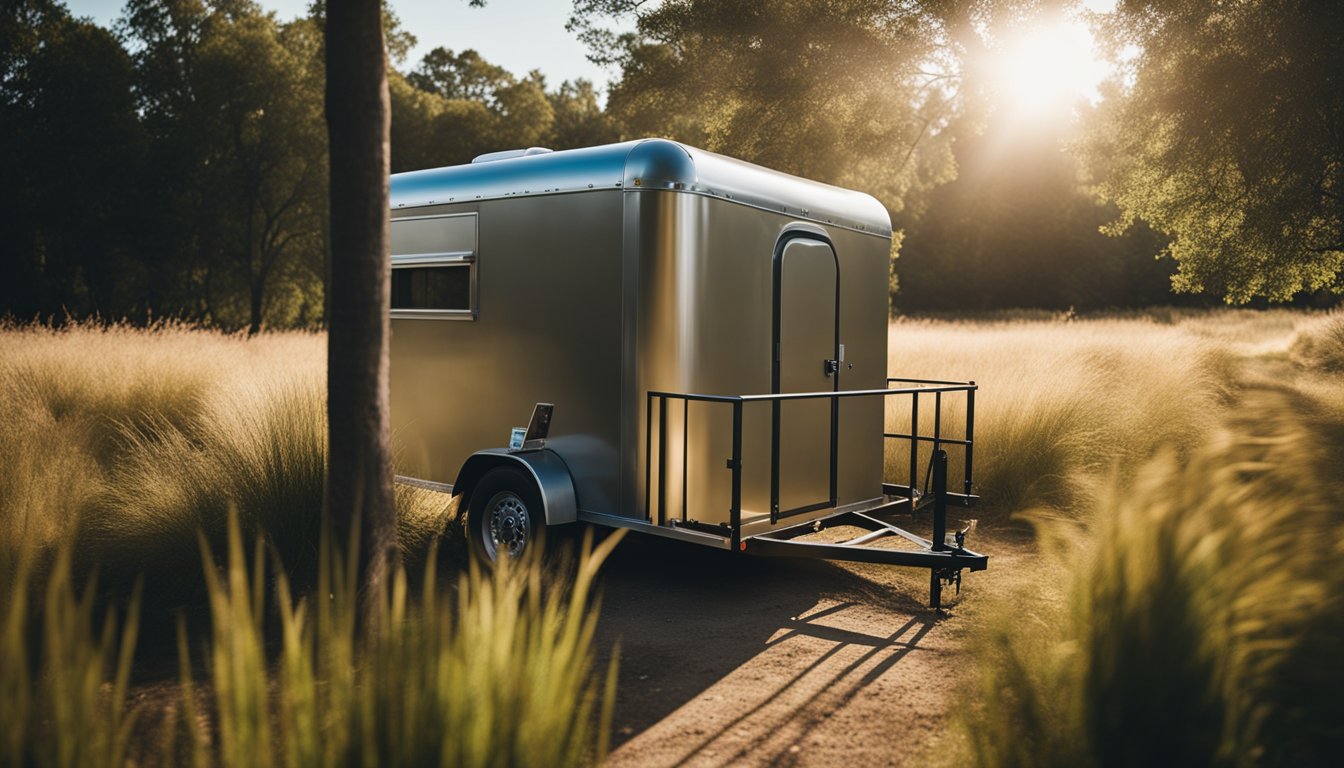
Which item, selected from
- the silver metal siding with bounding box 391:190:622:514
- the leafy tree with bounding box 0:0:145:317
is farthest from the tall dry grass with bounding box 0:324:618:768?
the leafy tree with bounding box 0:0:145:317

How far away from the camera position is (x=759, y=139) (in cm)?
1839

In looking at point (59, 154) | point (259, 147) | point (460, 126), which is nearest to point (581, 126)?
point (460, 126)

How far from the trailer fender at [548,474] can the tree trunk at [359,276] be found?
1.53 m

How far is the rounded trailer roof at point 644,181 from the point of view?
5625mm

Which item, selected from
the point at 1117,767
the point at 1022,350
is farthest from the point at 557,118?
the point at 1117,767

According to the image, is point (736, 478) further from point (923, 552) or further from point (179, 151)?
point (179, 151)

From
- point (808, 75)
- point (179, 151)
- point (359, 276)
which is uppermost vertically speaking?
point (179, 151)

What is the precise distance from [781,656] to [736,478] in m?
0.94

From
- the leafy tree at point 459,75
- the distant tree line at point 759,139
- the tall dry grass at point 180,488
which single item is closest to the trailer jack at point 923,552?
the tall dry grass at point 180,488

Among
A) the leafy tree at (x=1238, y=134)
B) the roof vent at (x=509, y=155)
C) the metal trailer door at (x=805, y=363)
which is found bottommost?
the metal trailer door at (x=805, y=363)

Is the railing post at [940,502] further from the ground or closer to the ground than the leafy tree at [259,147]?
closer to the ground

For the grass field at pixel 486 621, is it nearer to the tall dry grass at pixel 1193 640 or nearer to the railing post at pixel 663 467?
the tall dry grass at pixel 1193 640

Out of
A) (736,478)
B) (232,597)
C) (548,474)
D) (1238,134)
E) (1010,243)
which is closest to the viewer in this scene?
(232,597)

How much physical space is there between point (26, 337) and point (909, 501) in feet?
35.6
